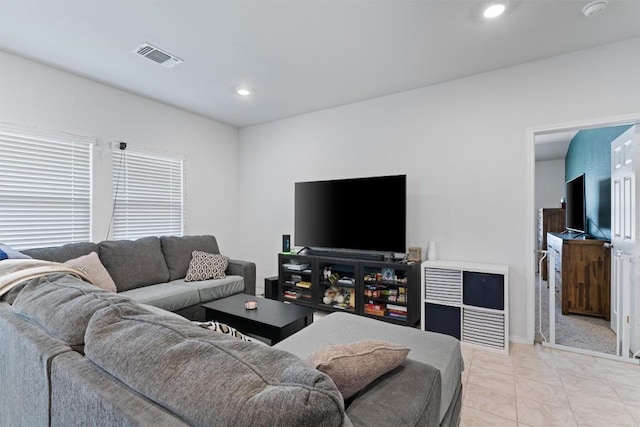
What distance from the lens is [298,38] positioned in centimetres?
239

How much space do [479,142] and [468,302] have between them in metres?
1.57

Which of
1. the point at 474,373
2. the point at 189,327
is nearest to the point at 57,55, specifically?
the point at 189,327

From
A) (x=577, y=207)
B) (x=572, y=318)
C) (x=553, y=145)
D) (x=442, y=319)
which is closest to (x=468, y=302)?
(x=442, y=319)

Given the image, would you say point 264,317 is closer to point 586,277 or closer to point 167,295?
point 167,295

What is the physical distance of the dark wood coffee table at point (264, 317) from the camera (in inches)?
87.0

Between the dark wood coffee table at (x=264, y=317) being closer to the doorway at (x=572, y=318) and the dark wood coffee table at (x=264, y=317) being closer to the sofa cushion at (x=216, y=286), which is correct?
the sofa cushion at (x=216, y=286)

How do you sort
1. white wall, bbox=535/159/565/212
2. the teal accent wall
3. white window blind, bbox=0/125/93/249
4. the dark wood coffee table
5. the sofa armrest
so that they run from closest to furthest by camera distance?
the dark wood coffee table, white window blind, bbox=0/125/93/249, the teal accent wall, the sofa armrest, white wall, bbox=535/159/565/212

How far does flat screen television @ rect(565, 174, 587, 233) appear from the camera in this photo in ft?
13.7

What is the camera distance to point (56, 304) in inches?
40.5

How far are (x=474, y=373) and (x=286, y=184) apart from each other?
10.3 ft

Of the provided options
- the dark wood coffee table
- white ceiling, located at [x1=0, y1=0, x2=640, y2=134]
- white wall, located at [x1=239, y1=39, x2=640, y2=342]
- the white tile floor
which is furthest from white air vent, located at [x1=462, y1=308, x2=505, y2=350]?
white ceiling, located at [x1=0, y1=0, x2=640, y2=134]

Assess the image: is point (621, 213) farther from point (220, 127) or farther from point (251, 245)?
point (220, 127)

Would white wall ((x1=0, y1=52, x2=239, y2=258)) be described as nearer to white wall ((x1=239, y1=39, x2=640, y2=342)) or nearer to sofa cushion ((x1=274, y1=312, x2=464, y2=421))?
white wall ((x1=239, y1=39, x2=640, y2=342))

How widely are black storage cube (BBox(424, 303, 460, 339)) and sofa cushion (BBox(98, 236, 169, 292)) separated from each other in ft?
9.17
